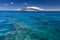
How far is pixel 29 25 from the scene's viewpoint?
4.45 ft

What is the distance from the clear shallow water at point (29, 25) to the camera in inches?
49.8

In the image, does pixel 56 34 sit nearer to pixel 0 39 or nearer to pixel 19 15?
pixel 19 15

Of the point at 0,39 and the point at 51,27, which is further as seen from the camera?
the point at 51,27

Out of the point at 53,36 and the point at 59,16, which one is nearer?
the point at 53,36

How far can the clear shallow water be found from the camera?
1.26 m

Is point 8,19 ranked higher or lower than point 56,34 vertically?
higher

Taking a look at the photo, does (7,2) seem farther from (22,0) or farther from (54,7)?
(54,7)

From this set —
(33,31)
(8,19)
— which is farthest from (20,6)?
(33,31)

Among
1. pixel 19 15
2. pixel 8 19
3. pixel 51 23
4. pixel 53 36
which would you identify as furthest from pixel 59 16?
pixel 8 19

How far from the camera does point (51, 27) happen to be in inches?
52.7

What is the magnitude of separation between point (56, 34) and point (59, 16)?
9.2 inches

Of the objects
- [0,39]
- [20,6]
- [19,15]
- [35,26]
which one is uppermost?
[20,6]

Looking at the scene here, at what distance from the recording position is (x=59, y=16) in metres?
1.39

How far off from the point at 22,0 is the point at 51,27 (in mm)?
472
